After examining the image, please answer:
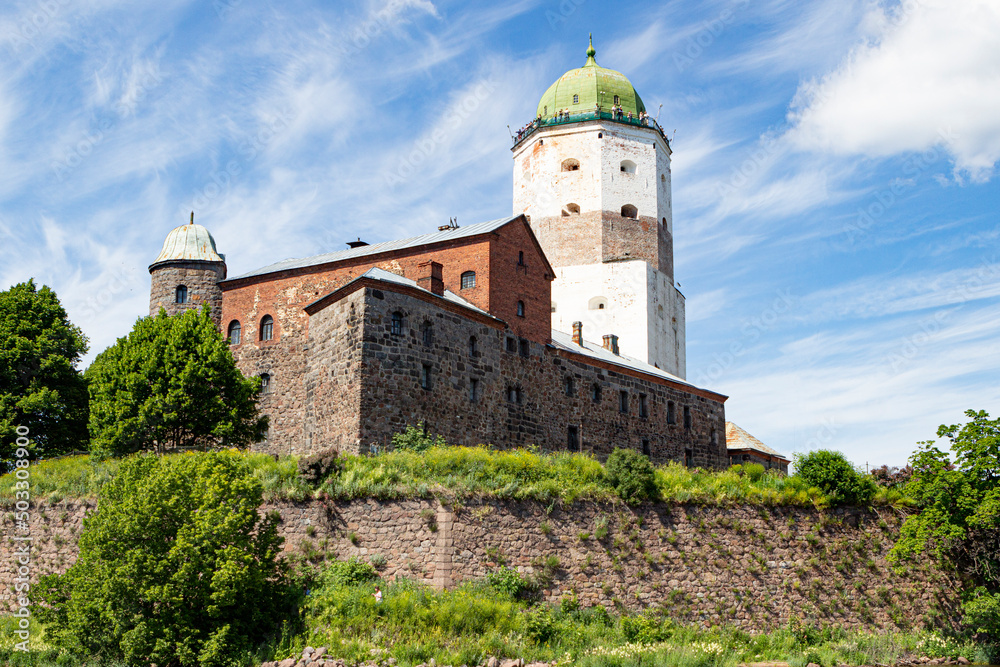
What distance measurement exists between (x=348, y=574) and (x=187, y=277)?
86.5ft

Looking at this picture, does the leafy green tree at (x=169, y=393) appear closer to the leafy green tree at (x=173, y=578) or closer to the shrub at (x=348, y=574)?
the leafy green tree at (x=173, y=578)

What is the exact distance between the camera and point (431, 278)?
36.5m

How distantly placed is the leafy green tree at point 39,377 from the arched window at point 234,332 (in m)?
7.54

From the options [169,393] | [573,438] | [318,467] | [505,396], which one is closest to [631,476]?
[318,467]

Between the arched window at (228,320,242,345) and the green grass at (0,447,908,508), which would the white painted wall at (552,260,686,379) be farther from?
the green grass at (0,447,908,508)

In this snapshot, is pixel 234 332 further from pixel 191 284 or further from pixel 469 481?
pixel 469 481

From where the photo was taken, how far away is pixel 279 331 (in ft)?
143

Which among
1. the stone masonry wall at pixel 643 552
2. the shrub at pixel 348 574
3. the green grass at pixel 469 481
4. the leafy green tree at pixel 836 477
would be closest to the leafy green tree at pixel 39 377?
the green grass at pixel 469 481

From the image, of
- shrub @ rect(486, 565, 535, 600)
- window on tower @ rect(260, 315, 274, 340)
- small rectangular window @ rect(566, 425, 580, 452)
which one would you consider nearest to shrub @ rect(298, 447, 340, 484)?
shrub @ rect(486, 565, 535, 600)

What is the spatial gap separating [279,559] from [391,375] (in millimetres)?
9600

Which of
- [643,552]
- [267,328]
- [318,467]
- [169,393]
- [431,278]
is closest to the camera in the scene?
[318,467]

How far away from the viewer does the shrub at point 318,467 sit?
2595 centimetres

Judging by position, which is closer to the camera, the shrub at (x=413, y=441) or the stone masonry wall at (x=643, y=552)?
the stone masonry wall at (x=643, y=552)

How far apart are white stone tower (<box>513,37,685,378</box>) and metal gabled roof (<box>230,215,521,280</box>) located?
14.7m
